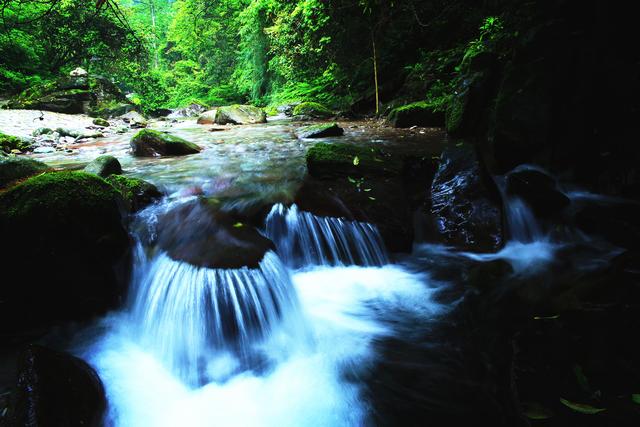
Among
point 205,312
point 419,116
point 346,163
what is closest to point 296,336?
point 205,312

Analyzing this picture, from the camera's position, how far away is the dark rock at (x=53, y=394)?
184cm

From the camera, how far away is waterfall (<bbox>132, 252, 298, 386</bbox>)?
9.71 feet

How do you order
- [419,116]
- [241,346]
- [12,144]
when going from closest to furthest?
[241,346], [12,144], [419,116]

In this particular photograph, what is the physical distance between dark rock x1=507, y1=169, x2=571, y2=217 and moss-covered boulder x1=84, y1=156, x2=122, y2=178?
634 cm

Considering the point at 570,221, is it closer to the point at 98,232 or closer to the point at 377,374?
the point at 377,374

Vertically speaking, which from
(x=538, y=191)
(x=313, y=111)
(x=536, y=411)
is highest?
(x=313, y=111)

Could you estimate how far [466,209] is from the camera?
468 cm

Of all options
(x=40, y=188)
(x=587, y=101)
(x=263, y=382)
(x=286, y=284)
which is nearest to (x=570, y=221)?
(x=587, y=101)

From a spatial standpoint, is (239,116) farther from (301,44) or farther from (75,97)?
(75,97)

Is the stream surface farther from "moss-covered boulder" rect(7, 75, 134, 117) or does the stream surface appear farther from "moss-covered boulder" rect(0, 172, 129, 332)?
"moss-covered boulder" rect(7, 75, 134, 117)

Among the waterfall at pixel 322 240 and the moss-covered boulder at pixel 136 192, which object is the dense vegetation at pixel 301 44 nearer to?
the moss-covered boulder at pixel 136 192

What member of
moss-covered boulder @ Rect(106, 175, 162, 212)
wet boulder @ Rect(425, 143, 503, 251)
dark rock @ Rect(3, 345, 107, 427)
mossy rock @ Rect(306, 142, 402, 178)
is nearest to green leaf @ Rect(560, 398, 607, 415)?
wet boulder @ Rect(425, 143, 503, 251)

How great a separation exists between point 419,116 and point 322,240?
7172 mm

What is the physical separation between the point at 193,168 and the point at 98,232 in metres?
3.70
